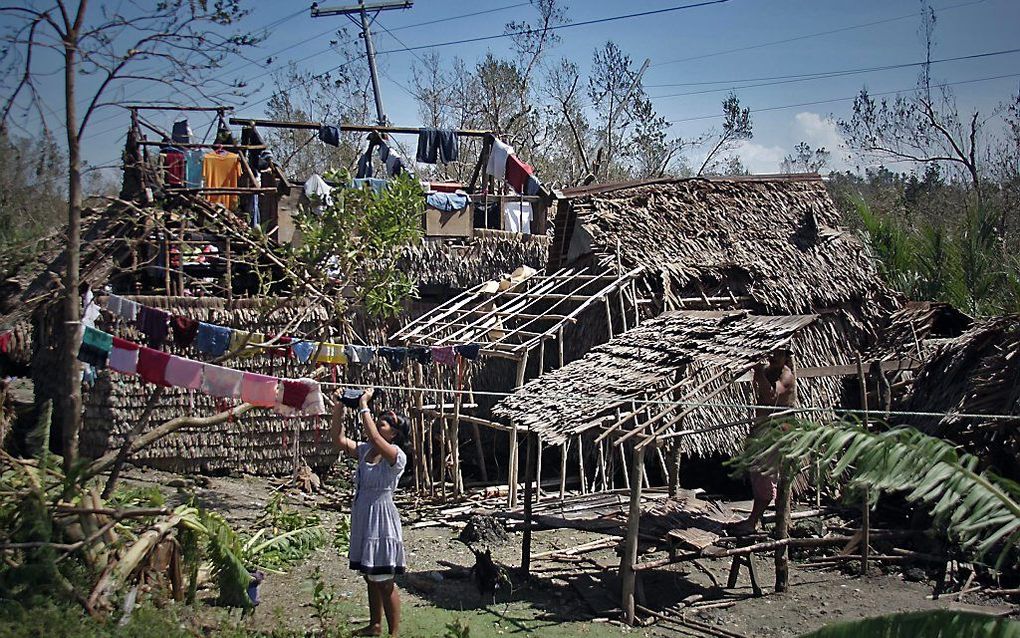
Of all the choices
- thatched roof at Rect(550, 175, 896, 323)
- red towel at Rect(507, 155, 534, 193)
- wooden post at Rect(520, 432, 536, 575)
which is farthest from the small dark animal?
red towel at Rect(507, 155, 534, 193)

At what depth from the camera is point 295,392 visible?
7.96m

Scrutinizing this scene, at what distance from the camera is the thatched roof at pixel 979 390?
920 cm

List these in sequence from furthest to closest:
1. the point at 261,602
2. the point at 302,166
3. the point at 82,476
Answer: the point at 302,166 → the point at 261,602 → the point at 82,476

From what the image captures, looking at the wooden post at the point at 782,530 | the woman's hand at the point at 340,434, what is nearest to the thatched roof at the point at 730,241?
the wooden post at the point at 782,530

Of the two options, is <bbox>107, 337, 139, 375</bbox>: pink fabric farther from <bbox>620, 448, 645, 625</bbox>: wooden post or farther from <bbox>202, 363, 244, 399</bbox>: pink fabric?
<bbox>620, 448, 645, 625</bbox>: wooden post

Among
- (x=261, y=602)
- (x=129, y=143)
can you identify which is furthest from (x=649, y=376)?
(x=129, y=143)

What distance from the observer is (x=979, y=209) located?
14047 millimetres

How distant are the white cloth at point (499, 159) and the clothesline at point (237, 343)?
540 cm

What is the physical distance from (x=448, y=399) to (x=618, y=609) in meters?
5.07

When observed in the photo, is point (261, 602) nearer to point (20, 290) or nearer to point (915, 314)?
point (20, 290)

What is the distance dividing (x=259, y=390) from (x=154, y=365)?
91cm

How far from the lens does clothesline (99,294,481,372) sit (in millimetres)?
9156

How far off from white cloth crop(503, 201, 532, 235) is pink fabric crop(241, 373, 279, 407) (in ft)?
29.1

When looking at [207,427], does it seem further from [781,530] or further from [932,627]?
[932,627]
